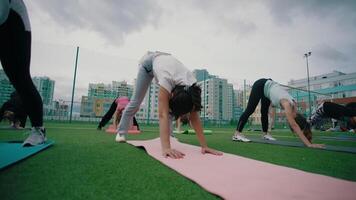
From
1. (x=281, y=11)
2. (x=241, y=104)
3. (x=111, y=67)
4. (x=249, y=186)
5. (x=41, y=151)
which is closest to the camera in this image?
(x=249, y=186)

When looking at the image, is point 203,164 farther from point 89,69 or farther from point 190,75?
point 89,69

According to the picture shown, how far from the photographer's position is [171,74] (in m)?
2.42

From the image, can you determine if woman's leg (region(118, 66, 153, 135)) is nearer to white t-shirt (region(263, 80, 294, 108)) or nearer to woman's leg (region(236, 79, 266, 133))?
woman's leg (region(236, 79, 266, 133))

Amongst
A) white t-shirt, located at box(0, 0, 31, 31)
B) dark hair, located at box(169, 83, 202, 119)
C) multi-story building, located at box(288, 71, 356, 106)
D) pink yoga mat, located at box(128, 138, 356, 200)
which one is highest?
multi-story building, located at box(288, 71, 356, 106)

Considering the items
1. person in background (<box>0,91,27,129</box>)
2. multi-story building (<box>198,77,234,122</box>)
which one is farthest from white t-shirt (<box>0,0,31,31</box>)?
multi-story building (<box>198,77,234,122</box>)

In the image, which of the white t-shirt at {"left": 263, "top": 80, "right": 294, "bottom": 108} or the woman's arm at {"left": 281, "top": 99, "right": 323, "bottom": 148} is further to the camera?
the white t-shirt at {"left": 263, "top": 80, "right": 294, "bottom": 108}

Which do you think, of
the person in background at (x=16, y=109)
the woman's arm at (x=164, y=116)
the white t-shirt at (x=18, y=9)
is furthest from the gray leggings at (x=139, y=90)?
the person in background at (x=16, y=109)

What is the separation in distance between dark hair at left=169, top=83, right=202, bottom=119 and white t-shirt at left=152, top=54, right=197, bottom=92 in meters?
0.08

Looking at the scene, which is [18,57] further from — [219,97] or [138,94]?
[219,97]

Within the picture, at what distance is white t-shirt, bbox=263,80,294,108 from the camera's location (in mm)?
4181

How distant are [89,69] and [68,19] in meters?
4.06

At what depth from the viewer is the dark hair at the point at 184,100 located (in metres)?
2.20

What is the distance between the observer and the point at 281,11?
257 inches

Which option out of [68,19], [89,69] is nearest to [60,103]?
[89,69]
